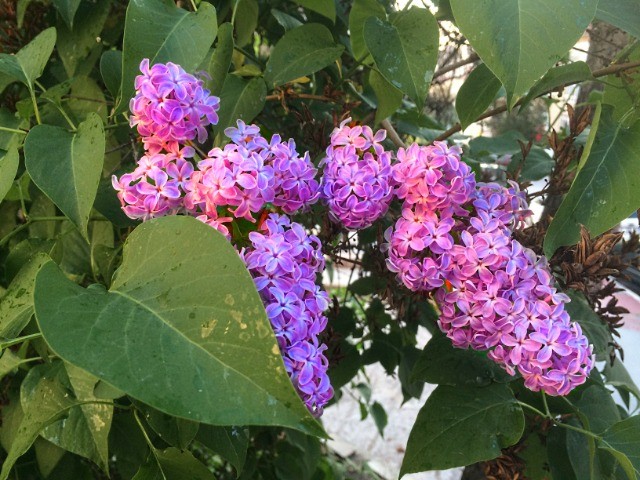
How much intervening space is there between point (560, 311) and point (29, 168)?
0.44m

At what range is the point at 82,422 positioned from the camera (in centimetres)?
62

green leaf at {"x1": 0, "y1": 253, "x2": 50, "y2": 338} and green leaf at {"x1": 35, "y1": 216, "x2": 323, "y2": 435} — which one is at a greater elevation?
green leaf at {"x1": 35, "y1": 216, "x2": 323, "y2": 435}

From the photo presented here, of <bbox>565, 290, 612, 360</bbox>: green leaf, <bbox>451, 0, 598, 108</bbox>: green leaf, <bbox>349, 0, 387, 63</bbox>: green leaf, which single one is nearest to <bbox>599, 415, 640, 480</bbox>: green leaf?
<bbox>565, 290, 612, 360</bbox>: green leaf

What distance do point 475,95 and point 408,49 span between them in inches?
3.9

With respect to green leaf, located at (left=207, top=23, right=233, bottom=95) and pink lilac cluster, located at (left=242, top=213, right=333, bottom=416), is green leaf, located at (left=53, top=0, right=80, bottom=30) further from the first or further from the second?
pink lilac cluster, located at (left=242, top=213, right=333, bottom=416)

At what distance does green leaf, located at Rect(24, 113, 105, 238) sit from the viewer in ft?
1.54

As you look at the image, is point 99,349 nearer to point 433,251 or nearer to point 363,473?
point 433,251

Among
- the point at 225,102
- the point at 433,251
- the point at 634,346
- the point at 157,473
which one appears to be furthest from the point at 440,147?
the point at 634,346

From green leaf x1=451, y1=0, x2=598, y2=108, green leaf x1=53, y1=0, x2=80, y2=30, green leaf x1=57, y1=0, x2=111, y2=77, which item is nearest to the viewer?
green leaf x1=451, y1=0, x2=598, y2=108

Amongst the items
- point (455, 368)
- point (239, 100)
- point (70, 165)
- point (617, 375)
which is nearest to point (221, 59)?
point (239, 100)

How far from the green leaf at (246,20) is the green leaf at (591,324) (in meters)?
0.51

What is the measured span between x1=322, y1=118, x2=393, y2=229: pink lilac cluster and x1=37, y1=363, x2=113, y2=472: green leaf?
0.95 ft

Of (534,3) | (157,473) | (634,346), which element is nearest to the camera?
(534,3)

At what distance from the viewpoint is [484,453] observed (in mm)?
529
